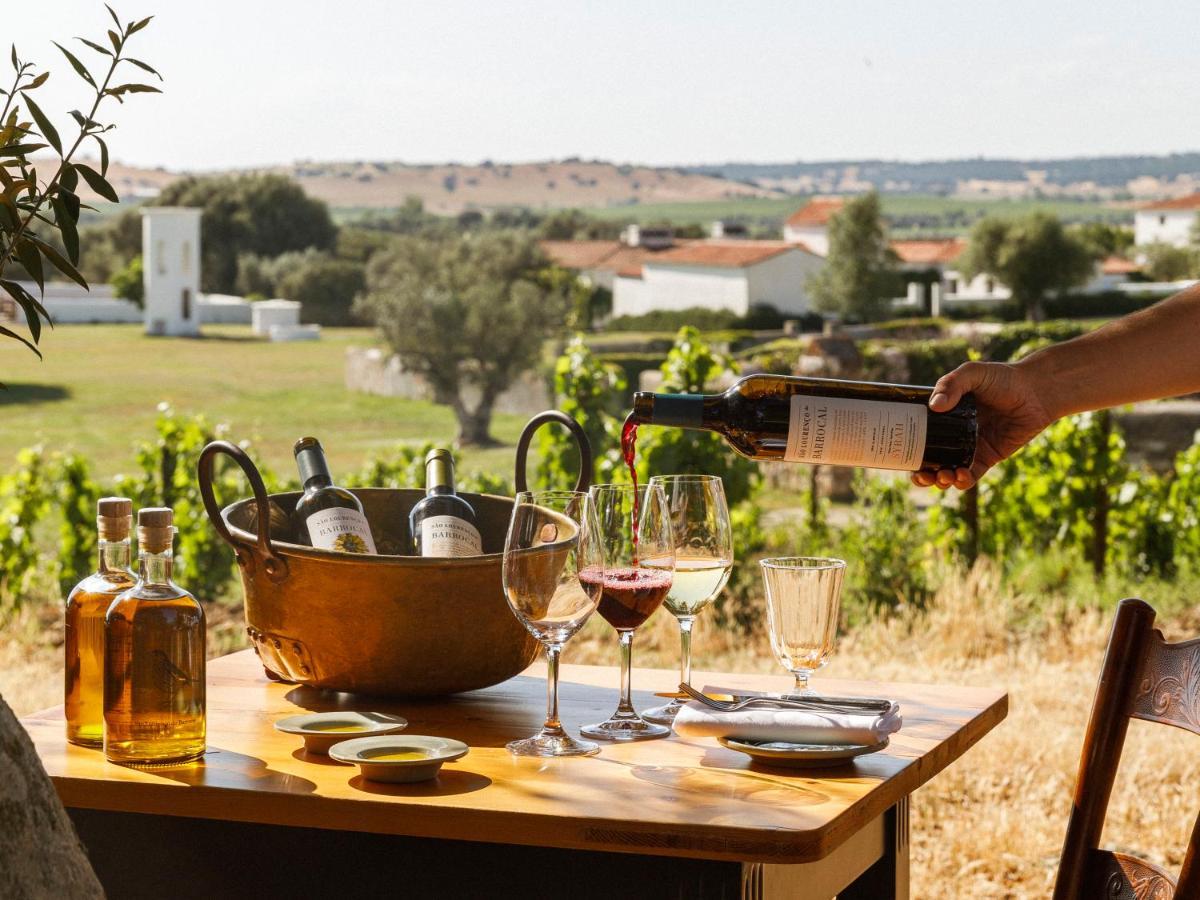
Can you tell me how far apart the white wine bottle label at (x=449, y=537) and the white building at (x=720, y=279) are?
3752cm

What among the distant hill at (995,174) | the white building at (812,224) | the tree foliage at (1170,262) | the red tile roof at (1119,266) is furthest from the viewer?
the distant hill at (995,174)

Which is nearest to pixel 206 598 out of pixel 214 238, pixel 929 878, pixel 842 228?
pixel 929 878

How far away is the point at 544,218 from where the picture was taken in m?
48.2

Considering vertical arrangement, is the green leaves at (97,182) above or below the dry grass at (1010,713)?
above

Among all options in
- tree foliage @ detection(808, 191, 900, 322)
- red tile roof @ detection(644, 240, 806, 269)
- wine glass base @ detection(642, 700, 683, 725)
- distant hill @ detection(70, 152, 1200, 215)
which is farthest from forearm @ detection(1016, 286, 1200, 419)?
distant hill @ detection(70, 152, 1200, 215)

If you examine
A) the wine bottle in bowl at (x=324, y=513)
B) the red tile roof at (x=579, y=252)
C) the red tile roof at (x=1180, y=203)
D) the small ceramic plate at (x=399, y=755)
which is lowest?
the small ceramic plate at (x=399, y=755)

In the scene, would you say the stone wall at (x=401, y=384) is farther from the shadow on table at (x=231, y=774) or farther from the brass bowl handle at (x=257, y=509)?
the shadow on table at (x=231, y=774)

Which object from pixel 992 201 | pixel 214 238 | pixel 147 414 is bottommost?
pixel 147 414

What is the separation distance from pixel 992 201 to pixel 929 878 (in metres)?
71.8

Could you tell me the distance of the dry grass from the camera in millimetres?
3129

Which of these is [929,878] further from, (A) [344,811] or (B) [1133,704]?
(A) [344,811]

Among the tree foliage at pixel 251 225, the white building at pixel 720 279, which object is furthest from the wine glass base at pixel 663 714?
the white building at pixel 720 279

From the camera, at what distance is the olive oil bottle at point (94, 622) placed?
1444 mm

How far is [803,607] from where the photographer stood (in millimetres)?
1516
